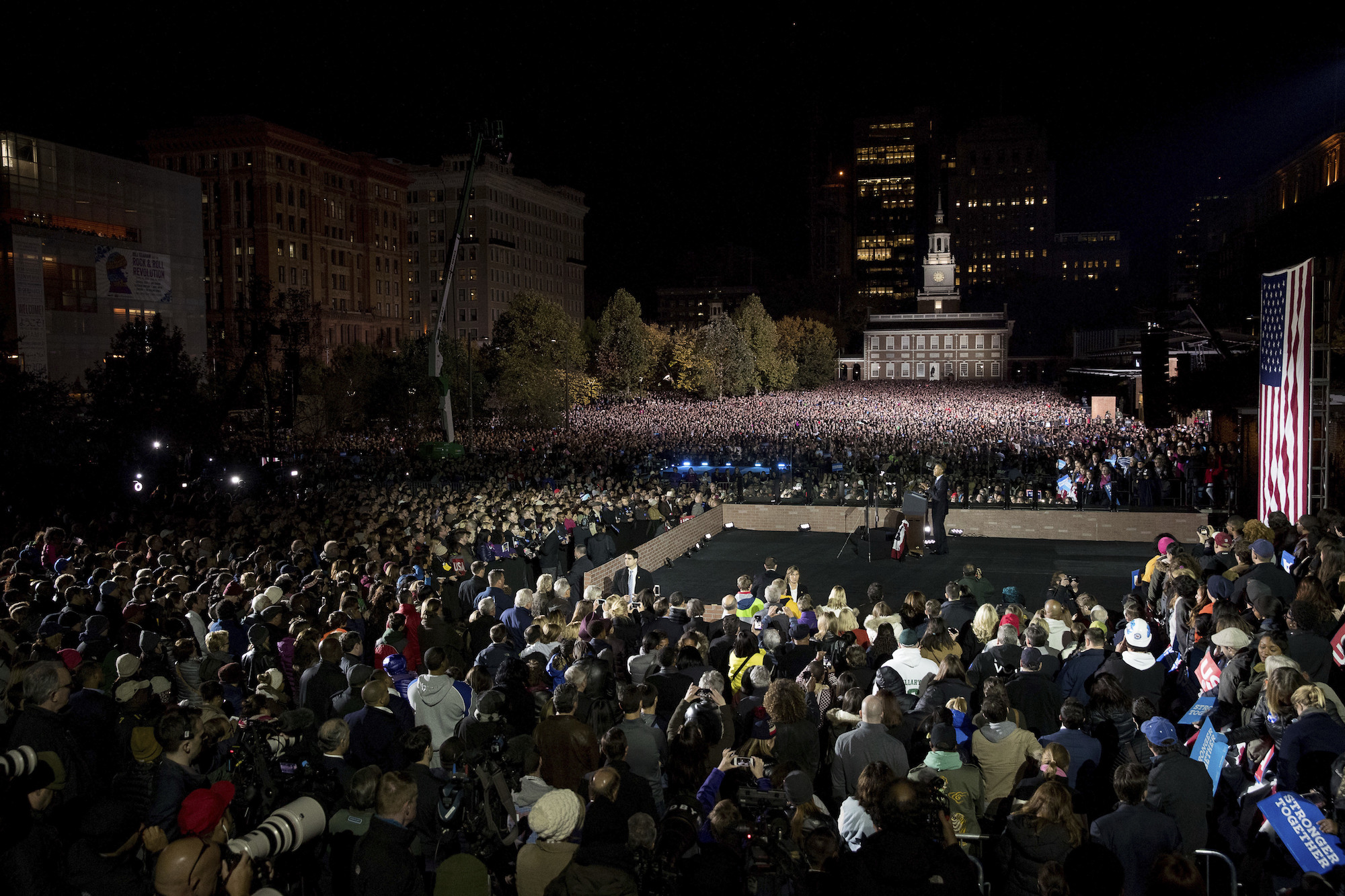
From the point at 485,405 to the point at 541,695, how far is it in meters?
52.1

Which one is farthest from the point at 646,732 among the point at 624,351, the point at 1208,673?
the point at 624,351

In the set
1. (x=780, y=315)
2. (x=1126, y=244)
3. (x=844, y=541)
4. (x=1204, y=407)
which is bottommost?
(x=844, y=541)

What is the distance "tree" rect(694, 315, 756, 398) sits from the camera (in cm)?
7638

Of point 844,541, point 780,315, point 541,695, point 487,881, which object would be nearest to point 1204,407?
point 844,541

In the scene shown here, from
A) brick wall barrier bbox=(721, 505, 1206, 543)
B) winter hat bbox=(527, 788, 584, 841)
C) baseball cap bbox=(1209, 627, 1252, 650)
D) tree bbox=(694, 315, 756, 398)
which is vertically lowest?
brick wall barrier bbox=(721, 505, 1206, 543)

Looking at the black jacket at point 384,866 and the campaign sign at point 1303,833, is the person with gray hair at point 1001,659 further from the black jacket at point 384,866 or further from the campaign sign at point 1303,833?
the black jacket at point 384,866

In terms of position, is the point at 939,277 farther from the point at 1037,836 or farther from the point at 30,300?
the point at 1037,836

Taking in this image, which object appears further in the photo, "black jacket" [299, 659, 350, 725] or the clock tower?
the clock tower

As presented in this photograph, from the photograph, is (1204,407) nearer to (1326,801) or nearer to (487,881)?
(1326,801)

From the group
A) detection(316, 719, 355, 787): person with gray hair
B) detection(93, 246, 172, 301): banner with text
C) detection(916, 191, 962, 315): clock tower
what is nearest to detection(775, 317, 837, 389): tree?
detection(916, 191, 962, 315): clock tower

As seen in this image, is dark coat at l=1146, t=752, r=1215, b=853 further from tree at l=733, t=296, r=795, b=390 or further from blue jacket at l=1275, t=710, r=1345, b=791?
tree at l=733, t=296, r=795, b=390

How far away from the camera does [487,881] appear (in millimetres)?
4191

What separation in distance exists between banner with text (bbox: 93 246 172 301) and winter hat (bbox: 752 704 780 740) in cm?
5135

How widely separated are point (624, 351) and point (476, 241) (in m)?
44.4
